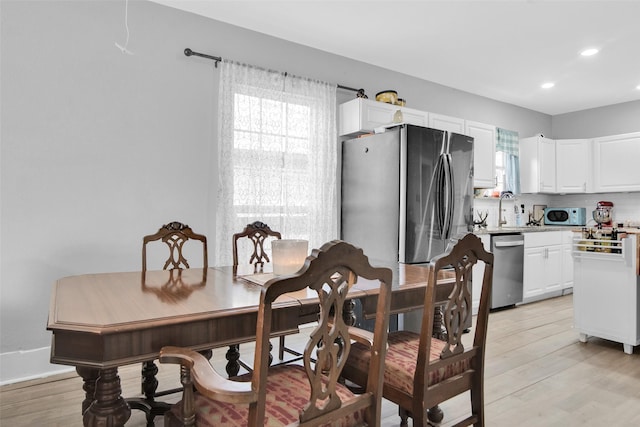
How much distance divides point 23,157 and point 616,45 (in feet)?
16.4

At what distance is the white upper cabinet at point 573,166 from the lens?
5.62 m

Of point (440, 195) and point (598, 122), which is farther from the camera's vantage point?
point (598, 122)

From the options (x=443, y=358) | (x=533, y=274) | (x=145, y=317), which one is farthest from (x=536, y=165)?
(x=145, y=317)

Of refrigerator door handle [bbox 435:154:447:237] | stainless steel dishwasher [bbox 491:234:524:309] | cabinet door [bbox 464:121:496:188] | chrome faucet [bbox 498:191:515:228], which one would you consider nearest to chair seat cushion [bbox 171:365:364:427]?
refrigerator door handle [bbox 435:154:447:237]

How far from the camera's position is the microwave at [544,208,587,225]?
5.78 m

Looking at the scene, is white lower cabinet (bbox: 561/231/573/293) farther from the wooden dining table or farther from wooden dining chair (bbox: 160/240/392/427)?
wooden dining chair (bbox: 160/240/392/427)

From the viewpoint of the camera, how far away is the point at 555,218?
235 inches

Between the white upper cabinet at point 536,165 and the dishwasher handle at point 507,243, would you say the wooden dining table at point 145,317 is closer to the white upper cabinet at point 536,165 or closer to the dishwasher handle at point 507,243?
the dishwasher handle at point 507,243

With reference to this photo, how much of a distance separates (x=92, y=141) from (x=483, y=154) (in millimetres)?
4056

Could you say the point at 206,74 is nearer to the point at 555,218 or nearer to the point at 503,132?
the point at 503,132

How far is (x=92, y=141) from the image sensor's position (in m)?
2.83

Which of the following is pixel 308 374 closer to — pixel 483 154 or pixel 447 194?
pixel 447 194

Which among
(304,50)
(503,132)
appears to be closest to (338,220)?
(304,50)

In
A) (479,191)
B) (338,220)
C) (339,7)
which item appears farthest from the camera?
(479,191)
